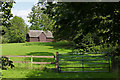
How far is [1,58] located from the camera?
365 centimetres

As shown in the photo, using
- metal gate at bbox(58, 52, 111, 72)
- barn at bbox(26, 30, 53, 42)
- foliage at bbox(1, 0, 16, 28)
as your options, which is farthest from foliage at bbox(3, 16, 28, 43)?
foliage at bbox(1, 0, 16, 28)

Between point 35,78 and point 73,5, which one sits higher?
point 73,5

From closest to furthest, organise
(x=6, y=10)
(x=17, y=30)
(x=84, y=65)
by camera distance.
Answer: (x=6, y=10)
(x=84, y=65)
(x=17, y=30)

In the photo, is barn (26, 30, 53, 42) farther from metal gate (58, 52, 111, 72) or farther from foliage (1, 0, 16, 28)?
foliage (1, 0, 16, 28)

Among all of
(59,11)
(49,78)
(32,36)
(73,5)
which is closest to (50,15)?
(59,11)

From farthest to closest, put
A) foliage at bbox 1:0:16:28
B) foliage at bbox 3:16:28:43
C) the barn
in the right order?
the barn < foliage at bbox 3:16:28:43 < foliage at bbox 1:0:16:28

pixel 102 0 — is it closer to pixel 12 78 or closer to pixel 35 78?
pixel 35 78

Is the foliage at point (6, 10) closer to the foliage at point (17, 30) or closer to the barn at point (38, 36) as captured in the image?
the foliage at point (17, 30)

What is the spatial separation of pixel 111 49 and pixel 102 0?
12.4 m

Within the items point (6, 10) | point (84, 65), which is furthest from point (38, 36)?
point (6, 10)

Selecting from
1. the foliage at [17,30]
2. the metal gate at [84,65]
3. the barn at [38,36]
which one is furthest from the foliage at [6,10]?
the barn at [38,36]

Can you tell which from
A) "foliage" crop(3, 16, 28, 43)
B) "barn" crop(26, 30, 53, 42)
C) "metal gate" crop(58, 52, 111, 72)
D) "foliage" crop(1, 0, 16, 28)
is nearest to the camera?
"foliage" crop(1, 0, 16, 28)

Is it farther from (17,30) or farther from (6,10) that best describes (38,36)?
(6,10)

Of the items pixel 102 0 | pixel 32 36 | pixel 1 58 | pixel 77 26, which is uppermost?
pixel 32 36
